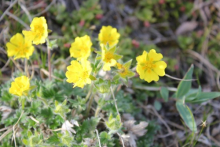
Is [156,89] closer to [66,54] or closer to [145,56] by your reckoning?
[145,56]

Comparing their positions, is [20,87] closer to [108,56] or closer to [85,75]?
[85,75]

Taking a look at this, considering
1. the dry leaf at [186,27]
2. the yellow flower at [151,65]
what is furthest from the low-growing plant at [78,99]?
the dry leaf at [186,27]

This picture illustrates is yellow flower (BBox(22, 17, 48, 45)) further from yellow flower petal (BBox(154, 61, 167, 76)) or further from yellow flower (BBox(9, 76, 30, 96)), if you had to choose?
yellow flower petal (BBox(154, 61, 167, 76))

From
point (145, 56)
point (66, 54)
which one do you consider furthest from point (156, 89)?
point (66, 54)

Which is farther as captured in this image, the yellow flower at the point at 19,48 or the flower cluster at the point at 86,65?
the yellow flower at the point at 19,48

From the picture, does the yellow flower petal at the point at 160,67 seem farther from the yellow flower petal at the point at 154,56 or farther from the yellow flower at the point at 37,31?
the yellow flower at the point at 37,31

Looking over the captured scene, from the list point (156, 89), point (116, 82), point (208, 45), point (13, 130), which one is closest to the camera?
point (116, 82)

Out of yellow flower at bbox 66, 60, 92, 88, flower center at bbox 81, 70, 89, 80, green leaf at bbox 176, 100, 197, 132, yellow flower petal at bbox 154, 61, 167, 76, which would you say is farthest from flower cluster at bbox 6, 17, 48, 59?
green leaf at bbox 176, 100, 197, 132
